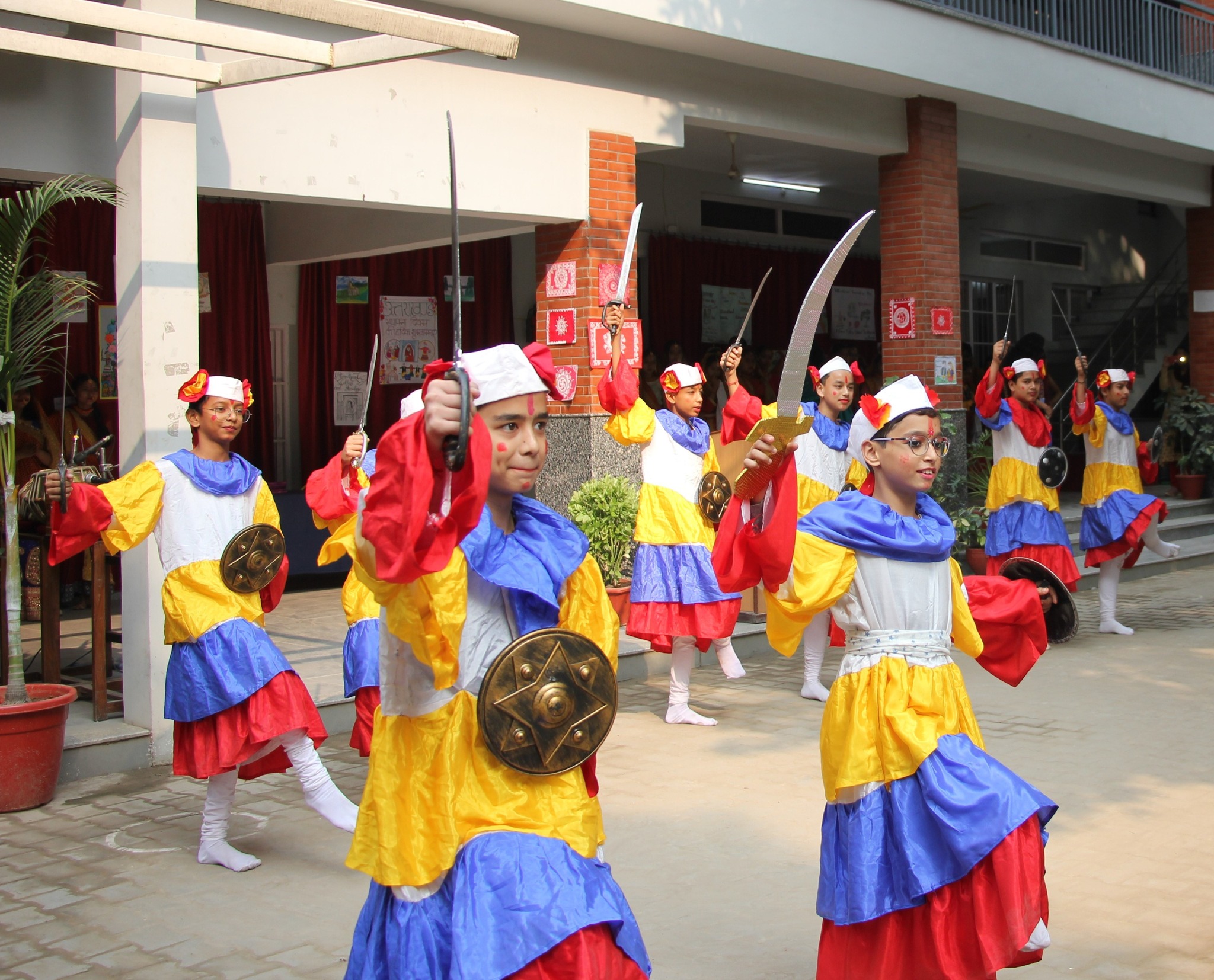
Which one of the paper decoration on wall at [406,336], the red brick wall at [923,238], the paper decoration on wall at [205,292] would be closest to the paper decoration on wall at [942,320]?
the red brick wall at [923,238]

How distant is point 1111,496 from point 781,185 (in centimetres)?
801

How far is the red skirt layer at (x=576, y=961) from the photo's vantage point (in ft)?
7.14

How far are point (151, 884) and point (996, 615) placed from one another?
3.22 m

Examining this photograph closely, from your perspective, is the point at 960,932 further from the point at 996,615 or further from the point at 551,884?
the point at 551,884

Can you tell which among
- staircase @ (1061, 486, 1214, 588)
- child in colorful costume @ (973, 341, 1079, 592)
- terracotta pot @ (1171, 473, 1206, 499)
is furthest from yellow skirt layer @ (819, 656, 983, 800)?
terracotta pot @ (1171, 473, 1206, 499)

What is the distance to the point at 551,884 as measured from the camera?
2234mm

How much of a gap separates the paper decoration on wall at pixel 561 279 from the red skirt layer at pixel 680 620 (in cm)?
346

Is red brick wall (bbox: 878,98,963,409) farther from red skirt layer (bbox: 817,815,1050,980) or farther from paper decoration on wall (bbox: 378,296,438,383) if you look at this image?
red skirt layer (bbox: 817,815,1050,980)

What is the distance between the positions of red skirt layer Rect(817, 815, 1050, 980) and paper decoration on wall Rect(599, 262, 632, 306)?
22.8 feet

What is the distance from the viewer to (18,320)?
5.88 meters

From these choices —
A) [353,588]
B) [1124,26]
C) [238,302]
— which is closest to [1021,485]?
[353,588]

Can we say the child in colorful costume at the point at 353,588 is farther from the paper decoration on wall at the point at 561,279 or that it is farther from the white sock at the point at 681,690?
the paper decoration on wall at the point at 561,279

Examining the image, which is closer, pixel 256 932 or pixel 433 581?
pixel 433 581

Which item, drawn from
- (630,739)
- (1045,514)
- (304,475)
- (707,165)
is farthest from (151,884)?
(707,165)
